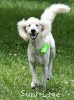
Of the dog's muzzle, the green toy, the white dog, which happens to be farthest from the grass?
the dog's muzzle

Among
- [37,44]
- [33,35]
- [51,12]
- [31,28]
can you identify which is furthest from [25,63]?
[31,28]

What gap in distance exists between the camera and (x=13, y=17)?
20875 mm

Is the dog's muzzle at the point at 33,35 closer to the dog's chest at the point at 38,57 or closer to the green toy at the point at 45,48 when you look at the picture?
the green toy at the point at 45,48

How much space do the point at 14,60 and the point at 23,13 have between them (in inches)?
403

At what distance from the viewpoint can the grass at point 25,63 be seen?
8.77 meters

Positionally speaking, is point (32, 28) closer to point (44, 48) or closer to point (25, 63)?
point (44, 48)

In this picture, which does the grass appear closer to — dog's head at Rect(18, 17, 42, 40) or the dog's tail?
dog's head at Rect(18, 17, 42, 40)

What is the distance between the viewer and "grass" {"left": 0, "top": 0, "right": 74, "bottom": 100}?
345 inches

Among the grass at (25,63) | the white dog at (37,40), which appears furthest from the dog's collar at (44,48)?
the grass at (25,63)

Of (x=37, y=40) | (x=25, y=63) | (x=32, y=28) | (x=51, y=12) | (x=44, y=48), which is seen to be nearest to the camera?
(x=32, y=28)

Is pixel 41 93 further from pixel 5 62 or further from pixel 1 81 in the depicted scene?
pixel 5 62

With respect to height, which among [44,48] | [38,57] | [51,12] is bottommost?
[38,57]

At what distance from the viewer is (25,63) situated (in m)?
11.8

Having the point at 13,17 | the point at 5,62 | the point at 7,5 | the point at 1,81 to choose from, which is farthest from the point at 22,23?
the point at 7,5
